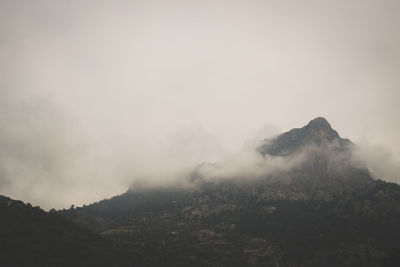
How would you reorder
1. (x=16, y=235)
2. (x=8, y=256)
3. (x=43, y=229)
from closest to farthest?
(x=8, y=256) < (x=16, y=235) < (x=43, y=229)

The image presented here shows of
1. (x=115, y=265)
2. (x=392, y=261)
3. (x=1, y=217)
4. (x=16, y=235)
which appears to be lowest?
(x=392, y=261)

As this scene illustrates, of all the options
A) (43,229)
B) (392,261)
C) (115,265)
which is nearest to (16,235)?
(43,229)

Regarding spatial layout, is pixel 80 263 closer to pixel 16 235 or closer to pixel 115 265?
pixel 115 265

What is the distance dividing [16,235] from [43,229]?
17.0 metres

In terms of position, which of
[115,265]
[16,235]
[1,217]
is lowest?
[115,265]

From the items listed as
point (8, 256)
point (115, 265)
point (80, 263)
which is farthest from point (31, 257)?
point (115, 265)

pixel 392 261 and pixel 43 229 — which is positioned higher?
pixel 43 229

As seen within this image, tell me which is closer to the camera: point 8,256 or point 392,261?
point 8,256

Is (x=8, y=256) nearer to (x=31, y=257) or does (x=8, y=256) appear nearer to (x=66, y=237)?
(x=31, y=257)

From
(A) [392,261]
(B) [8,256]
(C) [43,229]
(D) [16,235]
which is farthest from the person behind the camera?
(C) [43,229]

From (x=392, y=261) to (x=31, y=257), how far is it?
8257 inches

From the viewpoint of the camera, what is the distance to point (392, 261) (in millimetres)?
170000

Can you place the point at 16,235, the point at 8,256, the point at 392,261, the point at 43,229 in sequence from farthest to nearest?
the point at 43,229 → the point at 16,235 → the point at 392,261 → the point at 8,256

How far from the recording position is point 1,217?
19988 centimetres
